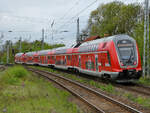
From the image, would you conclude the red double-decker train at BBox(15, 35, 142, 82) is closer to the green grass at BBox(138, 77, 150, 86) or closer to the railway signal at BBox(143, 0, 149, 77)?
the green grass at BBox(138, 77, 150, 86)

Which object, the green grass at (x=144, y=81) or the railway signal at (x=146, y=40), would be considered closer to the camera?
the green grass at (x=144, y=81)

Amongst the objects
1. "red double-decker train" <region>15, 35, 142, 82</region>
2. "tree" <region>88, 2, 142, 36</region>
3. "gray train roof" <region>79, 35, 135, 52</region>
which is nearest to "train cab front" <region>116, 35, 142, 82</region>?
"red double-decker train" <region>15, 35, 142, 82</region>

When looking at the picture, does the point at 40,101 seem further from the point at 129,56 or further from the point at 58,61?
the point at 58,61

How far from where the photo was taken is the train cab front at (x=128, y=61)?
1386 centimetres

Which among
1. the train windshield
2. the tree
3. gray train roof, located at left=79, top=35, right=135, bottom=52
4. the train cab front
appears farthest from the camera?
the tree

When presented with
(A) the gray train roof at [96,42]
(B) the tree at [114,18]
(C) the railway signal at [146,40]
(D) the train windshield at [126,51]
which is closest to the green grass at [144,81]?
(C) the railway signal at [146,40]

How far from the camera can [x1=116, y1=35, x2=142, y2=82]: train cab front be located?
13859 mm

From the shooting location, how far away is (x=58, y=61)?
97.5 feet

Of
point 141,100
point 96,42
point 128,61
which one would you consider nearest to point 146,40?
point 96,42

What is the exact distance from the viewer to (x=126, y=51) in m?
14.3

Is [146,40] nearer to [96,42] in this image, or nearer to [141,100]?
[96,42]

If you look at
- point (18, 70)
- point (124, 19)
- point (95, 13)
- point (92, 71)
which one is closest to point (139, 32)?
point (92, 71)

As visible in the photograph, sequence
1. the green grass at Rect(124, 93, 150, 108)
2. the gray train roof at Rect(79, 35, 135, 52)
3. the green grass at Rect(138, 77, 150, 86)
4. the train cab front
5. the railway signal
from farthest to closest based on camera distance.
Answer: the railway signal < the green grass at Rect(138, 77, 150, 86) < the gray train roof at Rect(79, 35, 135, 52) < the train cab front < the green grass at Rect(124, 93, 150, 108)

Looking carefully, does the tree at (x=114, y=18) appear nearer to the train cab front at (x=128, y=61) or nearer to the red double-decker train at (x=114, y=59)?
the red double-decker train at (x=114, y=59)
